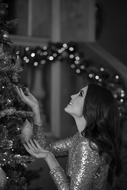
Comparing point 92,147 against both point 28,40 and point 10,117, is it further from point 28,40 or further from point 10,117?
point 28,40

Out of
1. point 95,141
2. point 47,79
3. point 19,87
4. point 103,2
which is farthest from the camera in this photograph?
point 103,2

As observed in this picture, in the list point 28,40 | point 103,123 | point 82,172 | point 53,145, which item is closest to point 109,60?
point 28,40

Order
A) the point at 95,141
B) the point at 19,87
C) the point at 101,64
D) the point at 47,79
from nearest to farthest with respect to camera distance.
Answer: the point at 95,141, the point at 19,87, the point at 101,64, the point at 47,79

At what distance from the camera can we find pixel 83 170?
7.01 ft

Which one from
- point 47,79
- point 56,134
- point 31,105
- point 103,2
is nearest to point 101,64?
point 47,79

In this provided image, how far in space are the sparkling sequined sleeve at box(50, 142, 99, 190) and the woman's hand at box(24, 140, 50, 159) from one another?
4.8 inches

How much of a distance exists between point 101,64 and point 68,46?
1063mm

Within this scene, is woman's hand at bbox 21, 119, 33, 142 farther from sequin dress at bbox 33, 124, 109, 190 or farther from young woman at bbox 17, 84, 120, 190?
sequin dress at bbox 33, 124, 109, 190

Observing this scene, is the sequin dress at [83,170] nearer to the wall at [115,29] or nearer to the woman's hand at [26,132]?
the woman's hand at [26,132]

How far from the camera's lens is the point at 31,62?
4.73 m

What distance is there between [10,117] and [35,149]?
25cm

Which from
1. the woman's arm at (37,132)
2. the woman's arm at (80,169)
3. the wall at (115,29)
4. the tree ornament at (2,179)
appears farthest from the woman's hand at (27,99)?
the wall at (115,29)

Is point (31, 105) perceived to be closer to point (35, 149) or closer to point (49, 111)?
point (35, 149)

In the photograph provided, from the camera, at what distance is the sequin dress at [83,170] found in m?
2.13
